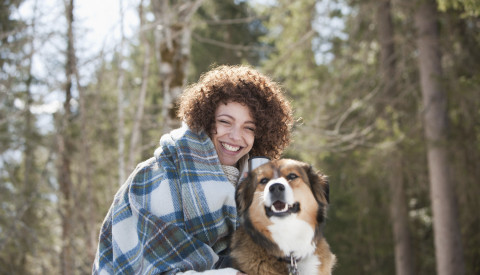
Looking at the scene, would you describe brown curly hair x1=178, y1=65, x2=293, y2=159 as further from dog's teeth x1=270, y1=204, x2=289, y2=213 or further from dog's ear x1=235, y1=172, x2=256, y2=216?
dog's teeth x1=270, y1=204, x2=289, y2=213

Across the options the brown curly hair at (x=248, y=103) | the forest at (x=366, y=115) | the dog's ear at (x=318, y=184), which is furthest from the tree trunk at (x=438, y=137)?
the dog's ear at (x=318, y=184)

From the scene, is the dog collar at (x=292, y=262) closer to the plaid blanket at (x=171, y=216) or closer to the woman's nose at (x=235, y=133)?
the plaid blanket at (x=171, y=216)

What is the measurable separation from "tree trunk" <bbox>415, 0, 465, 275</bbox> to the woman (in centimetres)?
739

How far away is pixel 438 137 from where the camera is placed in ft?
30.4

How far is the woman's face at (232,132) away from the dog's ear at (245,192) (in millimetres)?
409

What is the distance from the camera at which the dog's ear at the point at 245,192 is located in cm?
244

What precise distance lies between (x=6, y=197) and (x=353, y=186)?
28.9 ft

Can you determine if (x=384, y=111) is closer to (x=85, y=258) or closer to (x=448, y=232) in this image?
(x=448, y=232)

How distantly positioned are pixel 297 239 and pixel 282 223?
134 mm

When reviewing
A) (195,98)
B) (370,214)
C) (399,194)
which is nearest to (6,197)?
(195,98)

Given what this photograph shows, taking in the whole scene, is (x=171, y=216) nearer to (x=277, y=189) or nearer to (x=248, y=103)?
(x=277, y=189)

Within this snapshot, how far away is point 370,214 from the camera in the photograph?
14844 millimetres

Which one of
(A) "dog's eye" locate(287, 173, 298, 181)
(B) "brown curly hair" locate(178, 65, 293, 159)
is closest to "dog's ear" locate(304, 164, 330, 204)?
(A) "dog's eye" locate(287, 173, 298, 181)

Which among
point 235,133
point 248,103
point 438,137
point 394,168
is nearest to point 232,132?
point 235,133
